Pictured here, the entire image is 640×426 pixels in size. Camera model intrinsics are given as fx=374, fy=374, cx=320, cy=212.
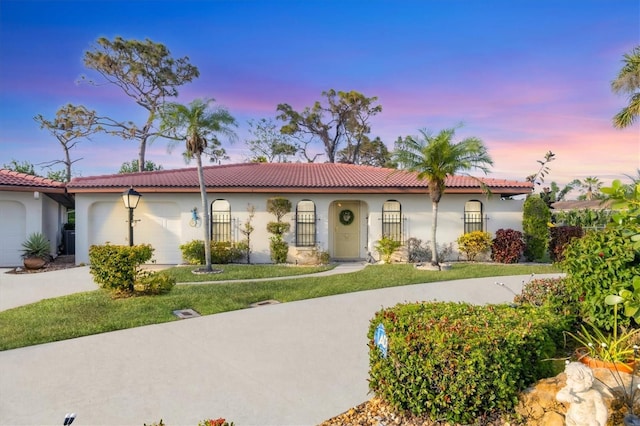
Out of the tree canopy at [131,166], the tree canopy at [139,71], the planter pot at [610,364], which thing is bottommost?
the planter pot at [610,364]

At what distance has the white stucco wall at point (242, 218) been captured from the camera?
15258mm

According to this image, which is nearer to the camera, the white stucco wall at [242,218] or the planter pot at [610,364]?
the planter pot at [610,364]

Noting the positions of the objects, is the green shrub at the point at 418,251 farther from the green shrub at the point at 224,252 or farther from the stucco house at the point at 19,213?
the stucco house at the point at 19,213

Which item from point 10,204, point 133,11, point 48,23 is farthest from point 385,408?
point 10,204

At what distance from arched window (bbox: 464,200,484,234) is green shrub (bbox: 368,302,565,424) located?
12.6m

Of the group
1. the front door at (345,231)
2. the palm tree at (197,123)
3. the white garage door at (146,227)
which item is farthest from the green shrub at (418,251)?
the white garage door at (146,227)

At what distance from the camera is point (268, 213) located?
15336 mm

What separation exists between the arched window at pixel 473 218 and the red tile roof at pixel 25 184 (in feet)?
54.6

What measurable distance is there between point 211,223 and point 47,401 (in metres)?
11.8

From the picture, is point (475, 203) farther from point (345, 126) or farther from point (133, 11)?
point (345, 126)

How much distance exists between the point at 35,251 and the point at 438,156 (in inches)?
598

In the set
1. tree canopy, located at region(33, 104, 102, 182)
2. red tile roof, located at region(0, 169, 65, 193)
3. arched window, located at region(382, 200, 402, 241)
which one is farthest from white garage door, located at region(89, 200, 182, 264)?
tree canopy, located at region(33, 104, 102, 182)

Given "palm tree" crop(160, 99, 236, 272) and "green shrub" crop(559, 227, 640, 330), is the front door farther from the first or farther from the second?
"green shrub" crop(559, 227, 640, 330)

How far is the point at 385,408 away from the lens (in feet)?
11.7
